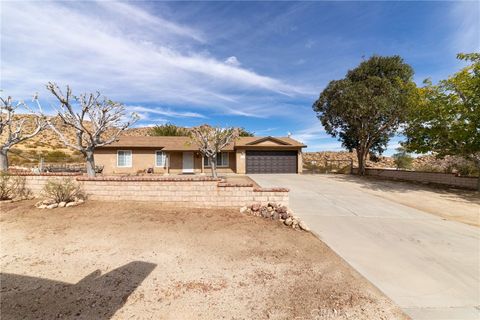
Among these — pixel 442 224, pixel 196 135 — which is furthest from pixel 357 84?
pixel 442 224

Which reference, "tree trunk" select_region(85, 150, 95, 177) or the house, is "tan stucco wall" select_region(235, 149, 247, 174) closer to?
the house

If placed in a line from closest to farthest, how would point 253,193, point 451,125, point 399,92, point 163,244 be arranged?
point 163,244, point 253,193, point 451,125, point 399,92

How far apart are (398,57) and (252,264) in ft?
100

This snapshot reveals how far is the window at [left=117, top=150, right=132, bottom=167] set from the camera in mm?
25053

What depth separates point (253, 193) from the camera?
8766mm

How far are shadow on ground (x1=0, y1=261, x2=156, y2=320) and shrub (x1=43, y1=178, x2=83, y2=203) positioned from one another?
14.7 feet

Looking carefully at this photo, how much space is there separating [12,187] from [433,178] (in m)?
25.3

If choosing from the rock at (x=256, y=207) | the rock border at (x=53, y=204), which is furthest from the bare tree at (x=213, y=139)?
the rock border at (x=53, y=204)

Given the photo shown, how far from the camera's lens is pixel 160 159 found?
26.3 meters

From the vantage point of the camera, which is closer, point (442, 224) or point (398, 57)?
point (442, 224)

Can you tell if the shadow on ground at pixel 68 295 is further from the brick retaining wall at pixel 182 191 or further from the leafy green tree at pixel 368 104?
the leafy green tree at pixel 368 104

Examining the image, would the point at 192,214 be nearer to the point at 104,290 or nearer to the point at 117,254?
the point at 117,254

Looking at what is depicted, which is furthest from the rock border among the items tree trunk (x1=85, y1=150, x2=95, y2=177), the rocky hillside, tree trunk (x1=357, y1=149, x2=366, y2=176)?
tree trunk (x1=357, y1=149, x2=366, y2=176)

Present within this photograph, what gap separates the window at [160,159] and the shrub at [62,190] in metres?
17.1
